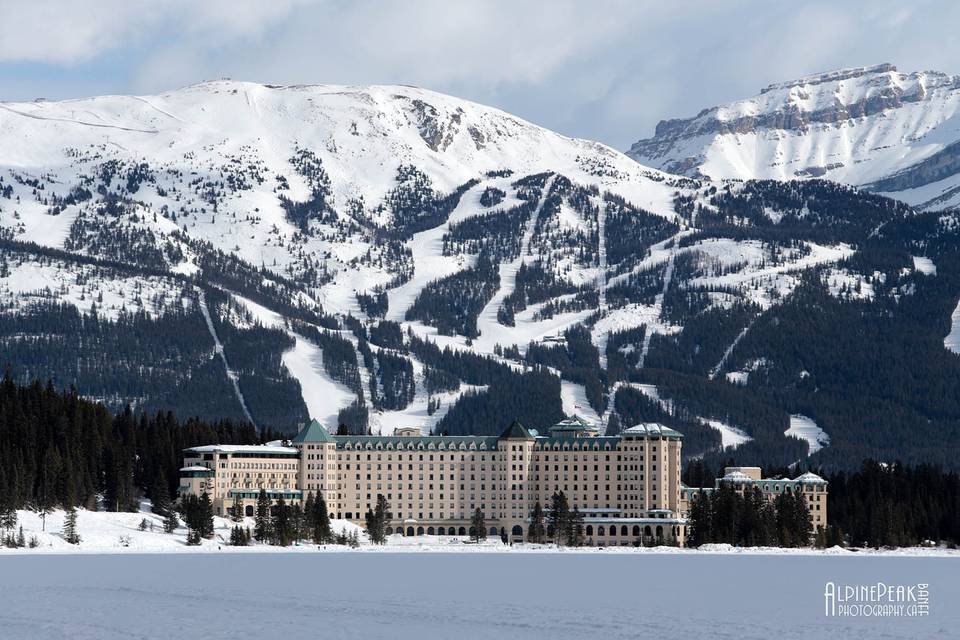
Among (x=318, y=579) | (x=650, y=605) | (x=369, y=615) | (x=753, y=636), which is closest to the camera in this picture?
(x=753, y=636)

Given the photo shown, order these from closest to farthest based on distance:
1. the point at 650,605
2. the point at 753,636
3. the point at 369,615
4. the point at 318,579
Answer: the point at 753,636
the point at 369,615
the point at 650,605
the point at 318,579

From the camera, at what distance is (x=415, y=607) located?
15812 centimetres

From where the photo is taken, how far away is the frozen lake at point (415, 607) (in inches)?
5502

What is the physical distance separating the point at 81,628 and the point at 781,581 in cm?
8361

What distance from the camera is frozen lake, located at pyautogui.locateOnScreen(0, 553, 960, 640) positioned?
5502 inches

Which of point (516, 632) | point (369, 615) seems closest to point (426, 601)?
point (369, 615)

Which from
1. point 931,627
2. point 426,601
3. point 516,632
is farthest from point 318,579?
point 931,627

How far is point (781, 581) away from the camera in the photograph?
644ft

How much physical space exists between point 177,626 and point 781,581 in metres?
77.4

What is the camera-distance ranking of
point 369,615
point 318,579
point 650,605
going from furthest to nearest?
1. point 318,579
2. point 650,605
3. point 369,615

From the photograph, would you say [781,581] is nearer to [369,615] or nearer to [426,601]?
[426,601]

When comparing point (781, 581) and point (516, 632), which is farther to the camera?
point (781, 581)

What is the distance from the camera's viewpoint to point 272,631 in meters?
139

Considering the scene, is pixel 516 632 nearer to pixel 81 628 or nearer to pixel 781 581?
pixel 81 628
